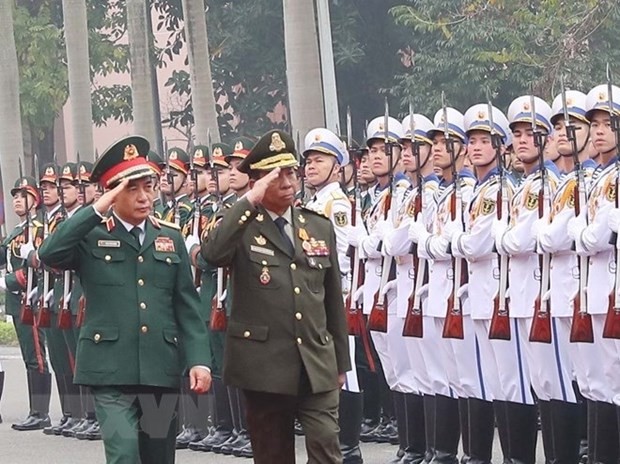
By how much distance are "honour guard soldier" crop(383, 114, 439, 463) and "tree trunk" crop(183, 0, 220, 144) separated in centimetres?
1043

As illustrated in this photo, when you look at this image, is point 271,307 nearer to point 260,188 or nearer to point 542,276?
point 260,188

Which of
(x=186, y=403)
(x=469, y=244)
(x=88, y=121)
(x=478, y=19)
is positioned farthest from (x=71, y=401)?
(x=478, y=19)

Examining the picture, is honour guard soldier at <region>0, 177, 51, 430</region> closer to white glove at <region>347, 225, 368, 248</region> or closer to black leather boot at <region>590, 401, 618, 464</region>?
white glove at <region>347, 225, 368, 248</region>

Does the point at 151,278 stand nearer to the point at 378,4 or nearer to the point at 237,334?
the point at 237,334

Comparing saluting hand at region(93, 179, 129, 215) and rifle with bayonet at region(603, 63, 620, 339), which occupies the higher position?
saluting hand at region(93, 179, 129, 215)

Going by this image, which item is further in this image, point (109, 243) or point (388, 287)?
point (388, 287)

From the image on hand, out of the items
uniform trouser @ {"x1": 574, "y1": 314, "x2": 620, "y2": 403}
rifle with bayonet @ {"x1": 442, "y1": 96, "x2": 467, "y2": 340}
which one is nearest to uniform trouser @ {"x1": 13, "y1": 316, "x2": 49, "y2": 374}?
rifle with bayonet @ {"x1": 442, "y1": 96, "x2": 467, "y2": 340}

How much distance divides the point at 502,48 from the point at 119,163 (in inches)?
822

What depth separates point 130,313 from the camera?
8109mm

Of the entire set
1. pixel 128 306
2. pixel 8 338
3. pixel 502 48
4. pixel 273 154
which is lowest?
pixel 8 338

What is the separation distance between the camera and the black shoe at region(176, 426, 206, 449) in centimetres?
1284

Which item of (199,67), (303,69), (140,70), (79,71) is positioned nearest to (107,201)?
(303,69)

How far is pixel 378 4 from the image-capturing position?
1307 inches

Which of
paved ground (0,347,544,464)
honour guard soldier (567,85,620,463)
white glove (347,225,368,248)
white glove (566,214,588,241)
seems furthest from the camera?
paved ground (0,347,544,464)
